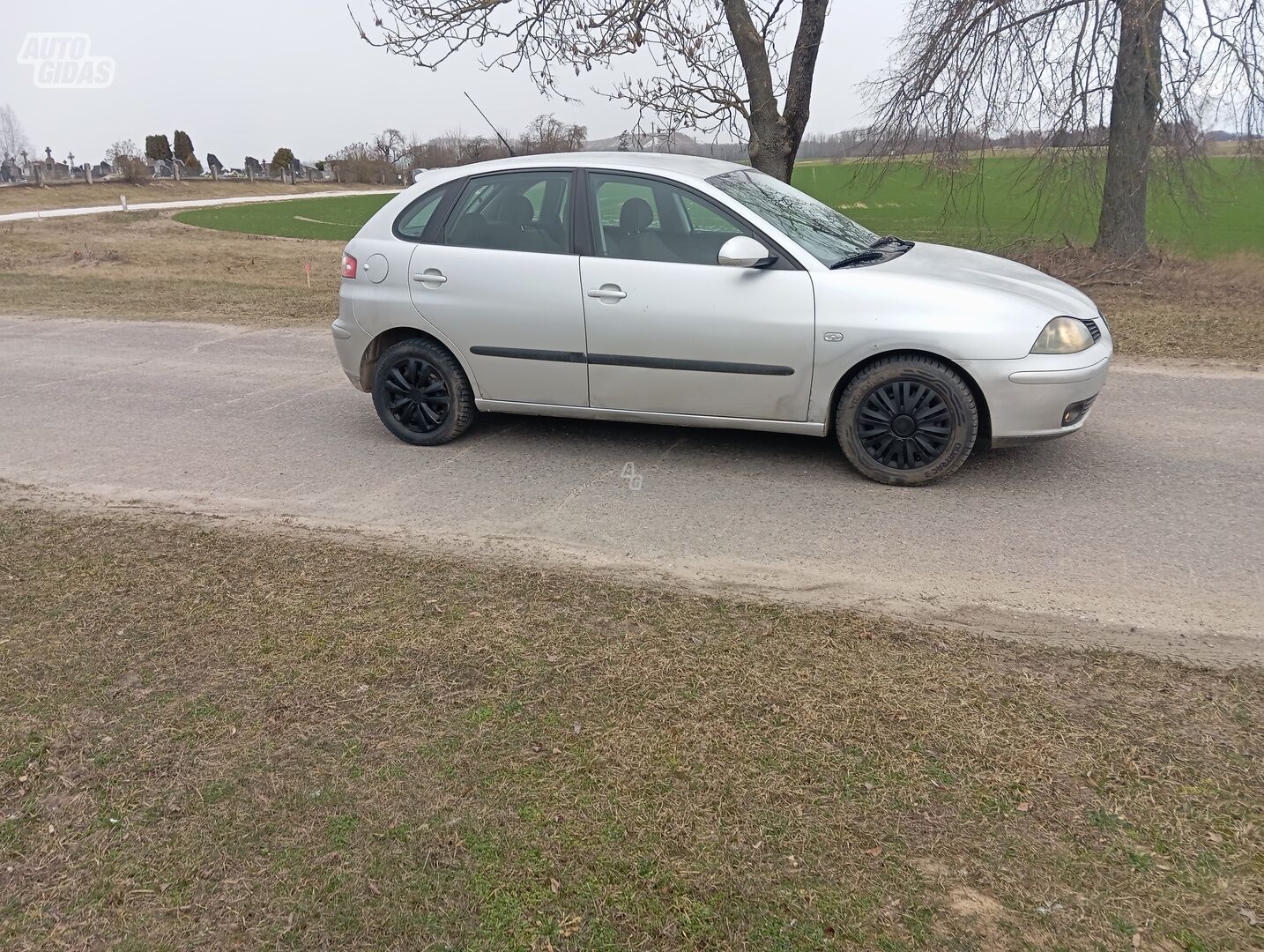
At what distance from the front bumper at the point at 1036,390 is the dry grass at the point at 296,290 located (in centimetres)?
386

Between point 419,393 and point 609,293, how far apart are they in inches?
59.5

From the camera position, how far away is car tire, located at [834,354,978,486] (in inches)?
204

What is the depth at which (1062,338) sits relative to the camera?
5090 millimetres

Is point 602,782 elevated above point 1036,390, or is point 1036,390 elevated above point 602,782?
point 1036,390

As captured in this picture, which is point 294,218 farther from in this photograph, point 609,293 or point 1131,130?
point 609,293

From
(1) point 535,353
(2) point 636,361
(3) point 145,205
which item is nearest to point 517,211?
(1) point 535,353

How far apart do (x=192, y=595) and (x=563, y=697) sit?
1.92 metres

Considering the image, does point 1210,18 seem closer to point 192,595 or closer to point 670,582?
point 670,582

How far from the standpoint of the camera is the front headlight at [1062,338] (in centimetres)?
505

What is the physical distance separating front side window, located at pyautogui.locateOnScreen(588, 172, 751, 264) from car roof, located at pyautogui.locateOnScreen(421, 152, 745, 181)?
4.5 inches

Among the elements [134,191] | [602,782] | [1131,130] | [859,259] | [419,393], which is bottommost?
[602,782]

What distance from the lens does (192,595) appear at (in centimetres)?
423

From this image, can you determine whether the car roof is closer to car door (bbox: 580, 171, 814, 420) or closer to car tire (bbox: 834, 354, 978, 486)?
car door (bbox: 580, 171, 814, 420)

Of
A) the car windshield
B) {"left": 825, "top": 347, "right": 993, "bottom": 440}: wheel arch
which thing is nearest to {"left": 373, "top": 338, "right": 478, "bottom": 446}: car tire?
the car windshield
